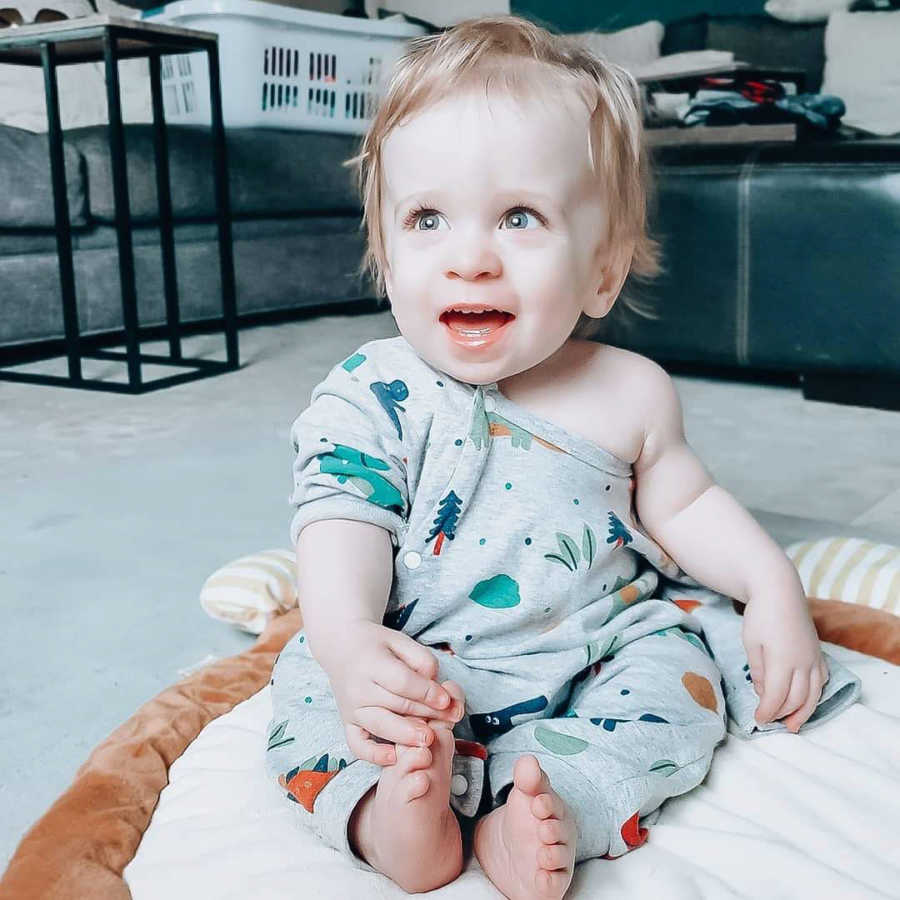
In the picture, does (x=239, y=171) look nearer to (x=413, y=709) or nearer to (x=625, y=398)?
(x=625, y=398)

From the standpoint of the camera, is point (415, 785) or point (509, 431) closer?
point (415, 785)

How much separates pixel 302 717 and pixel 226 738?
0.33 feet

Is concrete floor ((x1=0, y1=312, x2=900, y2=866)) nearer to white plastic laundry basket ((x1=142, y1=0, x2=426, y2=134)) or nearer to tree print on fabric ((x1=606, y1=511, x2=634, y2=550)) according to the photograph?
tree print on fabric ((x1=606, y1=511, x2=634, y2=550))

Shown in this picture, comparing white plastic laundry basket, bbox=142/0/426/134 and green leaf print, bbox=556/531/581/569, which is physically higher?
white plastic laundry basket, bbox=142/0/426/134

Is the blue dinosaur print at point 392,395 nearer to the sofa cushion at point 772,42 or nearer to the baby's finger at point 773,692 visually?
the baby's finger at point 773,692

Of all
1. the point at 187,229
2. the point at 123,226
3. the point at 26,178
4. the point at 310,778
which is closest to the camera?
the point at 310,778

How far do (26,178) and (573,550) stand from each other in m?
1.84

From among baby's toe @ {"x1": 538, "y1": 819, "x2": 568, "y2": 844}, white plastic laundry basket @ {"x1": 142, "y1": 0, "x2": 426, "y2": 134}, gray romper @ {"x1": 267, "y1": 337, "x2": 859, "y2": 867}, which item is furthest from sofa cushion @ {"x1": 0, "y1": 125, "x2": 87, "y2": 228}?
baby's toe @ {"x1": 538, "y1": 819, "x2": 568, "y2": 844}

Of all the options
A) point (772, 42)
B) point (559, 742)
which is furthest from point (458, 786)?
point (772, 42)

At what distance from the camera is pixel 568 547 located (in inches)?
28.7

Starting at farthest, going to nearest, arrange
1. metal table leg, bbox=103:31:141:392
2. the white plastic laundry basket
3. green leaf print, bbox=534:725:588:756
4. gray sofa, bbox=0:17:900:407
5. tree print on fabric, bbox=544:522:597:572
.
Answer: the white plastic laundry basket, metal table leg, bbox=103:31:141:392, gray sofa, bbox=0:17:900:407, tree print on fabric, bbox=544:522:597:572, green leaf print, bbox=534:725:588:756

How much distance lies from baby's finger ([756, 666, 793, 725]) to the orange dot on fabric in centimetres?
3

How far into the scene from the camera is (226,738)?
2.46ft

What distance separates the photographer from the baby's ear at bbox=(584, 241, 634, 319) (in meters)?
0.74
